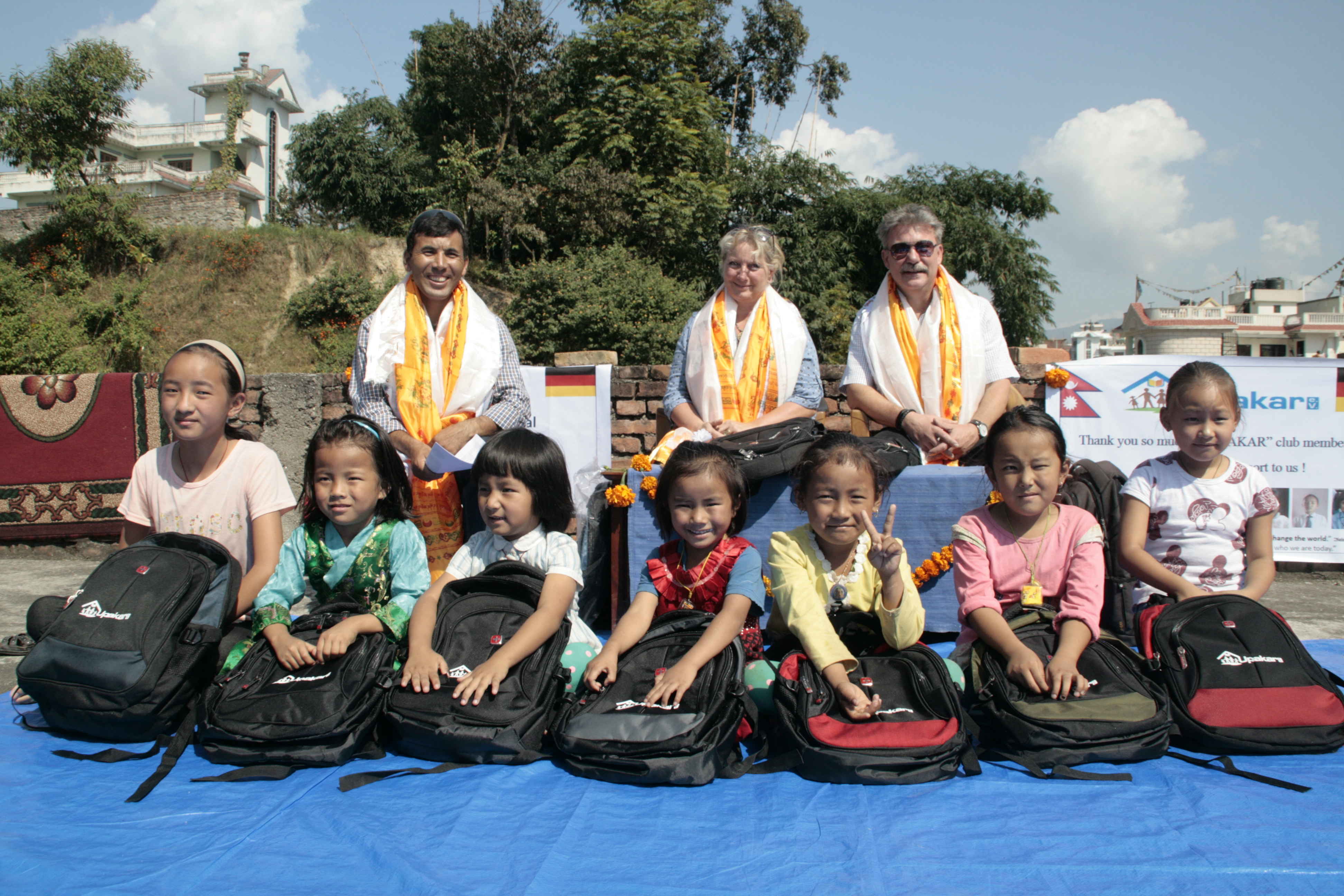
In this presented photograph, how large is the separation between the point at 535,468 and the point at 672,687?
0.93m

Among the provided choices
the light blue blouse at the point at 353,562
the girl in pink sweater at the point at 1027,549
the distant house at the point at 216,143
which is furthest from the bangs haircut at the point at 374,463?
the distant house at the point at 216,143

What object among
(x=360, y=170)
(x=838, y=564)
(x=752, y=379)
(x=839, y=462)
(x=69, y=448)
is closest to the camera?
(x=839, y=462)

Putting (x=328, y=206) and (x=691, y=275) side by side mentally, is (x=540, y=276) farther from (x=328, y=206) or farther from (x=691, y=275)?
(x=328, y=206)

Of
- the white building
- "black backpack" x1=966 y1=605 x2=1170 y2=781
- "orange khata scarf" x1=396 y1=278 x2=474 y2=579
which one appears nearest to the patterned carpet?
"orange khata scarf" x1=396 y1=278 x2=474 y2=579

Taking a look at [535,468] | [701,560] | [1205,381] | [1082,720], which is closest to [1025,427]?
[1205,381]

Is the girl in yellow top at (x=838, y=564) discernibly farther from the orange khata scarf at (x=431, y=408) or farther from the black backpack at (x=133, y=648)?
the black backpack at (x=133, y=648)

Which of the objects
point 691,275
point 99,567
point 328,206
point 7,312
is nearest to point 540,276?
point 691,275

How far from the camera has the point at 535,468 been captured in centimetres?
284

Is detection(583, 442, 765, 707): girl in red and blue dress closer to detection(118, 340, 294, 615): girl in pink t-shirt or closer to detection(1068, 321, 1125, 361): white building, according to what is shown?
detection(118, 340, 294, 615): girl in pink t-shirt

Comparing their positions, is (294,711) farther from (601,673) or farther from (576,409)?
(576,409)

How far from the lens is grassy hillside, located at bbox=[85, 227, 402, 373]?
1936 centimetres

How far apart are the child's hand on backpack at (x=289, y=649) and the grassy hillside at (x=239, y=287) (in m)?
17.3

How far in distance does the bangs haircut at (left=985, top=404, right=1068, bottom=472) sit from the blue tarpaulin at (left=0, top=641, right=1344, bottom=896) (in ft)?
3.25

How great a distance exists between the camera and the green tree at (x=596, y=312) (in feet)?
51.2
